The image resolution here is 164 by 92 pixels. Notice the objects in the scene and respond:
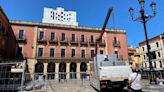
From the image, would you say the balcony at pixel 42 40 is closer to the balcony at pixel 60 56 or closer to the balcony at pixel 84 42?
the balcony at pixel 60 56

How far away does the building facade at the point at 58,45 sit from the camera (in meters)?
27.8

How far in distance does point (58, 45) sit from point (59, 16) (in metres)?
8.63

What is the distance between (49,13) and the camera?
3428 cm

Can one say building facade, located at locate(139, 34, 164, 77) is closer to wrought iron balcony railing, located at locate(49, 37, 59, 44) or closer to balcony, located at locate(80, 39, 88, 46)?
balcony, located at locate(80, 39, 88, 46)

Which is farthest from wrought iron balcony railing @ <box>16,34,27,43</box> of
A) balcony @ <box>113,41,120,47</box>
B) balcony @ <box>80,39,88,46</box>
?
balcony @ <box>113,41,120,47</box>

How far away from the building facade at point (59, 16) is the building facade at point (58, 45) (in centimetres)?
448

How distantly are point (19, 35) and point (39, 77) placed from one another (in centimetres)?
1731

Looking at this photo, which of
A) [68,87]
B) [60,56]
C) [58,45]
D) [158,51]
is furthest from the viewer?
[158,51]

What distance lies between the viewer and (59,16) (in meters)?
35.4

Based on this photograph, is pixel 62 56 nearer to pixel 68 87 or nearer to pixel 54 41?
pixel 54 41

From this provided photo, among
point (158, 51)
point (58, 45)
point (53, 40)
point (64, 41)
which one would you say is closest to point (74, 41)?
point (64, 41)

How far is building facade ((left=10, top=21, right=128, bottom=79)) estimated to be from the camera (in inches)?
1093

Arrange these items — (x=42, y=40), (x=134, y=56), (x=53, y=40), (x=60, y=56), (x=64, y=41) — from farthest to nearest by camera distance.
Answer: (x=134, y=56)
(x=64, y=41)
(x=53, y=40)
(x=60, y=56)
(x=42, y=40)

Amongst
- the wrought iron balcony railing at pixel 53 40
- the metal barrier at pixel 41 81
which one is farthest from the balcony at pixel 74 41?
the metal barrier at pixel 41 81
